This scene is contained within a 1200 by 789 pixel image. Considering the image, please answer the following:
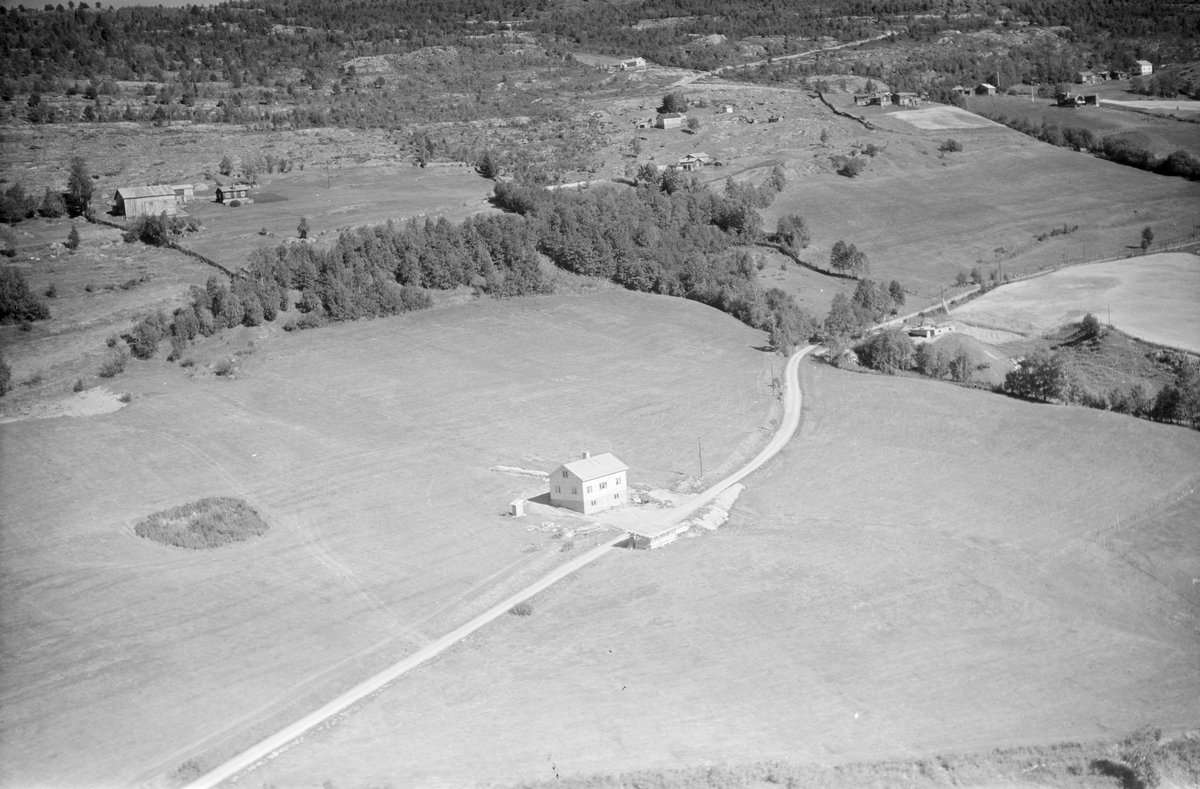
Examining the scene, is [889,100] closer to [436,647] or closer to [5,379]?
[5,379]

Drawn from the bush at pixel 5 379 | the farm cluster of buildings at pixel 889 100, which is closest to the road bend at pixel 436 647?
the bush at pixel 5 379

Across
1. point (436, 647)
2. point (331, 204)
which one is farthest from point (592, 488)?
point (331, 204)

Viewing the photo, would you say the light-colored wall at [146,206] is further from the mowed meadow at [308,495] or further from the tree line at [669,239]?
the tree line at [669,239]

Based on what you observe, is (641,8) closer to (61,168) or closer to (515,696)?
(61,168)

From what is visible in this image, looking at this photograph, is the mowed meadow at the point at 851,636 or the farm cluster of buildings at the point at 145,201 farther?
the farm cluster of buildings at the point at 145,201

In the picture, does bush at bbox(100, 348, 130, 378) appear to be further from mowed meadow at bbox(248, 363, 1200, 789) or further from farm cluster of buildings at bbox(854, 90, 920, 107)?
farm cluster of buildings at bbox(854, 90, 920, 107)

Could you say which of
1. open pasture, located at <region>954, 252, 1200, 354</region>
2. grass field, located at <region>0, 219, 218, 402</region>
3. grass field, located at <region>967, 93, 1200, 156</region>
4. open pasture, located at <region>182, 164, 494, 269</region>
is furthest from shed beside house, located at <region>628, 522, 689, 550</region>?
grass field, located at <region>967, 93, 1200, 156</region>
